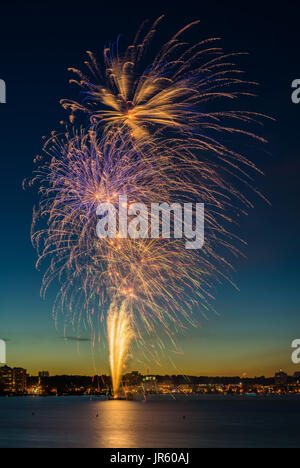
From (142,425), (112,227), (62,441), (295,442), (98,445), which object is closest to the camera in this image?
(112,227)

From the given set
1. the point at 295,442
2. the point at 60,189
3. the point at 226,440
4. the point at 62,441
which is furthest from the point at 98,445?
the point at 60,189

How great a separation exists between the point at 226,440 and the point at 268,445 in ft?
18.2

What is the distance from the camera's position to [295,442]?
217ft
